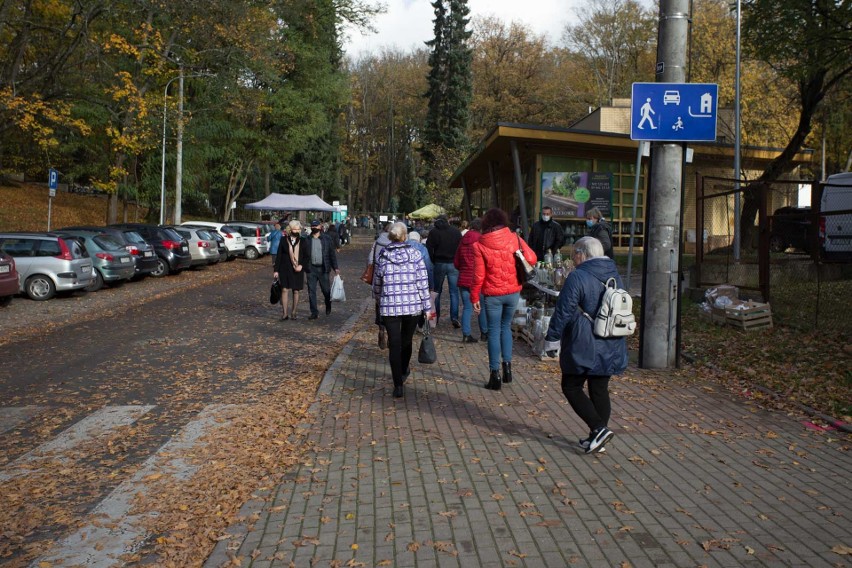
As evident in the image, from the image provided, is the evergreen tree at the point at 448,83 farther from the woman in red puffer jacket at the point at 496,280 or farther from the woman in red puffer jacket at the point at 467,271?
the woman in red puffer jacket at the point at 496,280

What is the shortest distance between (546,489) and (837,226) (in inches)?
554

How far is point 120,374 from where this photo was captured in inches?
372

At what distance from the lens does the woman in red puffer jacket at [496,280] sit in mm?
8047

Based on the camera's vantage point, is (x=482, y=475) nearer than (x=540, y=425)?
Yes

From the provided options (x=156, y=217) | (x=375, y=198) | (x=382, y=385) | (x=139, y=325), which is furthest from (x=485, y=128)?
(x=382, y=385)

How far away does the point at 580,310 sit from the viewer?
226 inches

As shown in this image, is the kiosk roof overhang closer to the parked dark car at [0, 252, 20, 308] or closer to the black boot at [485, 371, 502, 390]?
the parked dark car at [0, 252, 20, 308]

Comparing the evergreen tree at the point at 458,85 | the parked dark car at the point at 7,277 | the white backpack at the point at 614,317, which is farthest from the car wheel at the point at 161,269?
the evergreen tree at the point at 458,85

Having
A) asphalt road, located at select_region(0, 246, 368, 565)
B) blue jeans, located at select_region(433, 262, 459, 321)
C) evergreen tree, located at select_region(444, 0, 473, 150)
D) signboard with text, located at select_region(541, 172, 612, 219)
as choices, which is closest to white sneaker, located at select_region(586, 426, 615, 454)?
asphalt road, located at select_region(0, 246, 368, 565)

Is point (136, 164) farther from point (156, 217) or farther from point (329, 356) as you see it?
point (329, 356)

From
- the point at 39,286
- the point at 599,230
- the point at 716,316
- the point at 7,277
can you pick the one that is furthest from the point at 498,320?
the point at 39,286

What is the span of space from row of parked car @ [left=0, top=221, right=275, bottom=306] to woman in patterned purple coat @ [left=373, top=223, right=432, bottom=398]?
452 inches

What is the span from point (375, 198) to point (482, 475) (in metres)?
91.0

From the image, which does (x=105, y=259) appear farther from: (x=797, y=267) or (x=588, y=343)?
(x=588, y=343)
